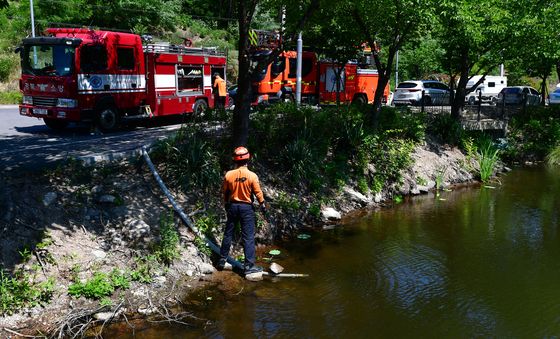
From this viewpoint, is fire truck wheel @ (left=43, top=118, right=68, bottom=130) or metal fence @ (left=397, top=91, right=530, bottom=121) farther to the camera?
metal fence @ (left=397, top=91, right=530, bottom=121)

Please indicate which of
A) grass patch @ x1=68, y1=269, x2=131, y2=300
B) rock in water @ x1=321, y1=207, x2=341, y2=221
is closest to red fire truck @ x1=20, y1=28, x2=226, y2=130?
rock in water @ x1=321, y1=207, x2=341, y2=221

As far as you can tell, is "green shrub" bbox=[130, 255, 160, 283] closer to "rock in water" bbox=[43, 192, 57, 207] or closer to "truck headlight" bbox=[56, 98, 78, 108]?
"rock in water" bbox=[43, 192, 57, 207]

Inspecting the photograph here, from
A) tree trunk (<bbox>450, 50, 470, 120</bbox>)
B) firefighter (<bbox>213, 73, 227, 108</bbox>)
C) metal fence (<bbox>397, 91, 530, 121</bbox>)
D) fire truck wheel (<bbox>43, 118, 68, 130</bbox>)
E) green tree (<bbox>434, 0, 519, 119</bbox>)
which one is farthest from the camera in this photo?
metal fence (<bbox>397, 91, 530, 121</bbox>)

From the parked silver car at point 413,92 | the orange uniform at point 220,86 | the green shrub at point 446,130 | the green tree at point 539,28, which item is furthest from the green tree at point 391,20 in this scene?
the parked silver car at point 413,92

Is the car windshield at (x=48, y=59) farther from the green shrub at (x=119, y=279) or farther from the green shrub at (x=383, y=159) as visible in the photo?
the green shrub at (x=383, y=159)

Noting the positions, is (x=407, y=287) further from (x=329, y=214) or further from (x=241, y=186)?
(x=329, y=214)

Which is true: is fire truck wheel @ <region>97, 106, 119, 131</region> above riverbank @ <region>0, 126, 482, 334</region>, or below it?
above

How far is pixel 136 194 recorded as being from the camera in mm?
9648

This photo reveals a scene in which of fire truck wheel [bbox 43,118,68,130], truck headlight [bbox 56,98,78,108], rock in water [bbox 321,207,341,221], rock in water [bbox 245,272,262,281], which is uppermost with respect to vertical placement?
truck headlight [bbox 56,98,78,108]

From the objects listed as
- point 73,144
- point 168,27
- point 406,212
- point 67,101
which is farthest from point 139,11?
point 406,212

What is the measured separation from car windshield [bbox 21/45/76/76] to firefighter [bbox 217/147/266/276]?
7465 millimetres

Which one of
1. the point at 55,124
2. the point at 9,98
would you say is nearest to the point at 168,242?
the point at 55,124

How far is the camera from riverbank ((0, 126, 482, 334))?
23.9 feet

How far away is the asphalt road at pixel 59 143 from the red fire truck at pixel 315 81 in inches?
Answer: 241
